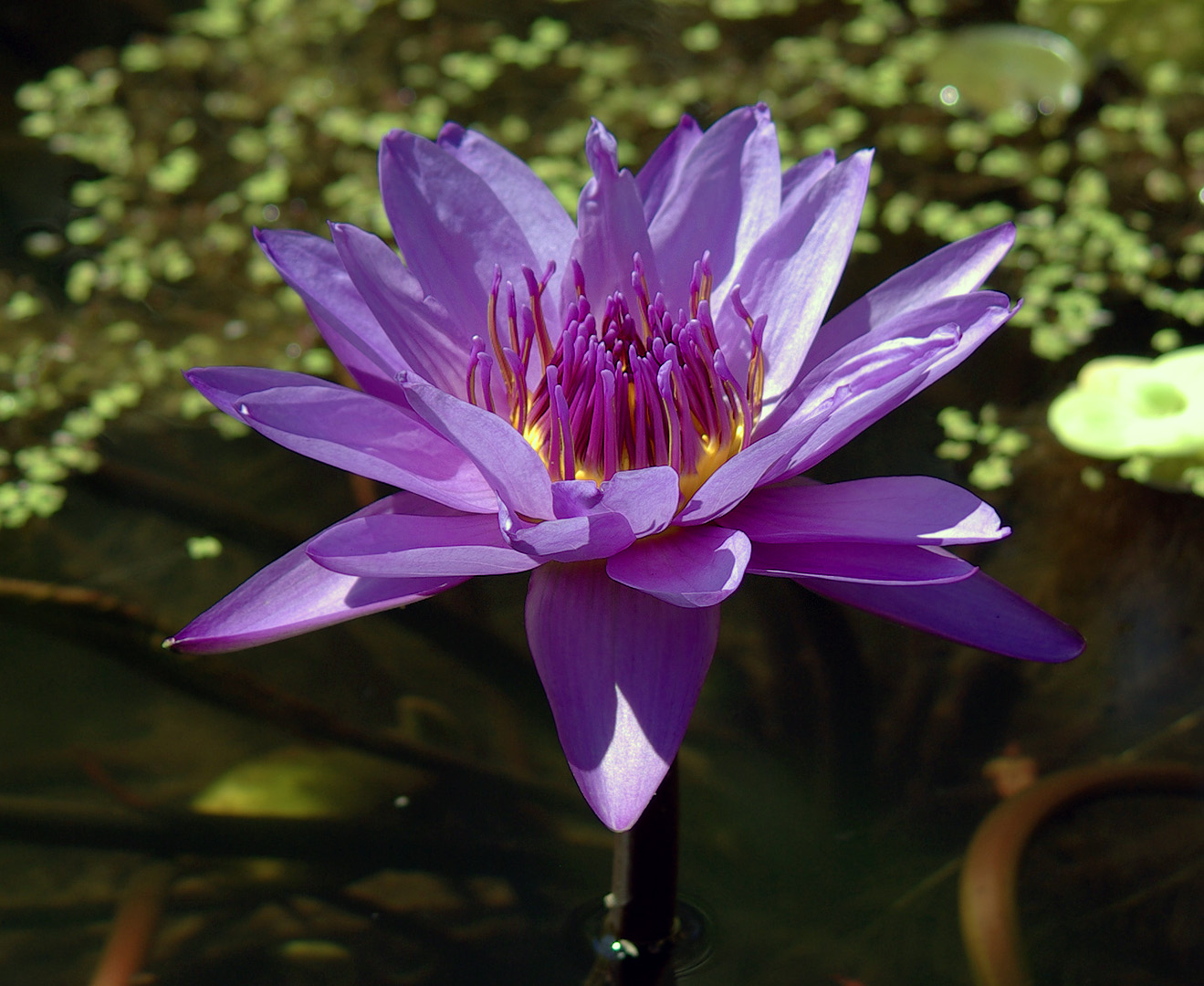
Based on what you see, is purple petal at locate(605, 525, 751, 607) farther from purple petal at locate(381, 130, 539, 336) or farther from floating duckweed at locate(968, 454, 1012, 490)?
floating duckweed at locate(968, 454, 1012, 490)

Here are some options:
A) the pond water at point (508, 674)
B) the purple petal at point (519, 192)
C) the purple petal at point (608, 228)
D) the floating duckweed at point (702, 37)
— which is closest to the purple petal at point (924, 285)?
the purple petal at point (608, 228)

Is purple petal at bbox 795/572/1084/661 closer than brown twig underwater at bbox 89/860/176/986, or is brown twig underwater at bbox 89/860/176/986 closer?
purple petal at bbox 795/572/1084/661

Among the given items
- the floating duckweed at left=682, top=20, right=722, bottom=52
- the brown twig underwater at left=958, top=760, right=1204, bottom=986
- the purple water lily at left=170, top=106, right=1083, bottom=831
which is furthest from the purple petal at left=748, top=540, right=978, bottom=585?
Answer: the floating duckweed at left=682, top=20, right=722, bottom=52

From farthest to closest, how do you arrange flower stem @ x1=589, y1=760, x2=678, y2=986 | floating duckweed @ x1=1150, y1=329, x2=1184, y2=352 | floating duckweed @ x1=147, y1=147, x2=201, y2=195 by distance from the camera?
floating duckweed @ x1=147, y1=147, x2=201, y2=195
floating duckweed @ x1=1150, y1=329, x2=1184, y2=352
flower stem @ x1=589, y1=760, x2=678, y2=986

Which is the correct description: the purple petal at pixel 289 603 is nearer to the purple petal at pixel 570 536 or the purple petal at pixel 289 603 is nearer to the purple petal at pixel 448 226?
the purple petal at pixel 570 536

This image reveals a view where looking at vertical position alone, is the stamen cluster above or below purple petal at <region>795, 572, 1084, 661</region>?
above

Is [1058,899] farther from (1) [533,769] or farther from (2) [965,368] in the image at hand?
(2) [965,368]
